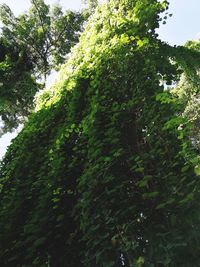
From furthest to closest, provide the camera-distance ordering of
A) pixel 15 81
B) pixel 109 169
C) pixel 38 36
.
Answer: pixel 38 36
pixel 15 81
pixel 109 169

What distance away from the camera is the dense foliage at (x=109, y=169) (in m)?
2.71

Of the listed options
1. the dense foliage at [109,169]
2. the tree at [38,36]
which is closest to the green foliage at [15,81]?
the tree at [38,36]

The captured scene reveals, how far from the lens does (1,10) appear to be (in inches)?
673

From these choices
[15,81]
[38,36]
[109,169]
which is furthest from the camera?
[38,36]

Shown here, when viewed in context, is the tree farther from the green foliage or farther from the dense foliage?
the dense foliage

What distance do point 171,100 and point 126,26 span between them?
174 centimetres

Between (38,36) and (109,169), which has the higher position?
(38,36)

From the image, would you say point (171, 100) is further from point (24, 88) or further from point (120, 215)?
point (24, 88)

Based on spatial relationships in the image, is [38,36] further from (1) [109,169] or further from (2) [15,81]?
(1) [109,169]

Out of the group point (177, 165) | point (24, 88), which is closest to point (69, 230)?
point (177, 165)

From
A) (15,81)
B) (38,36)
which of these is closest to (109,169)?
(15,81)

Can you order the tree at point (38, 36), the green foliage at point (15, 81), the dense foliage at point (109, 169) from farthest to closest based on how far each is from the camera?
the tree at point (38, 36) → the green foliage at point (15, 81) → the dense foliage at point (109, 169)

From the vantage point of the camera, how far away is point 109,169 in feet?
10.4

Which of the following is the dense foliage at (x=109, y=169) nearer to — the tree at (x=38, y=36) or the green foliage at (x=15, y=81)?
the green foliage at (x=15, y=81)
